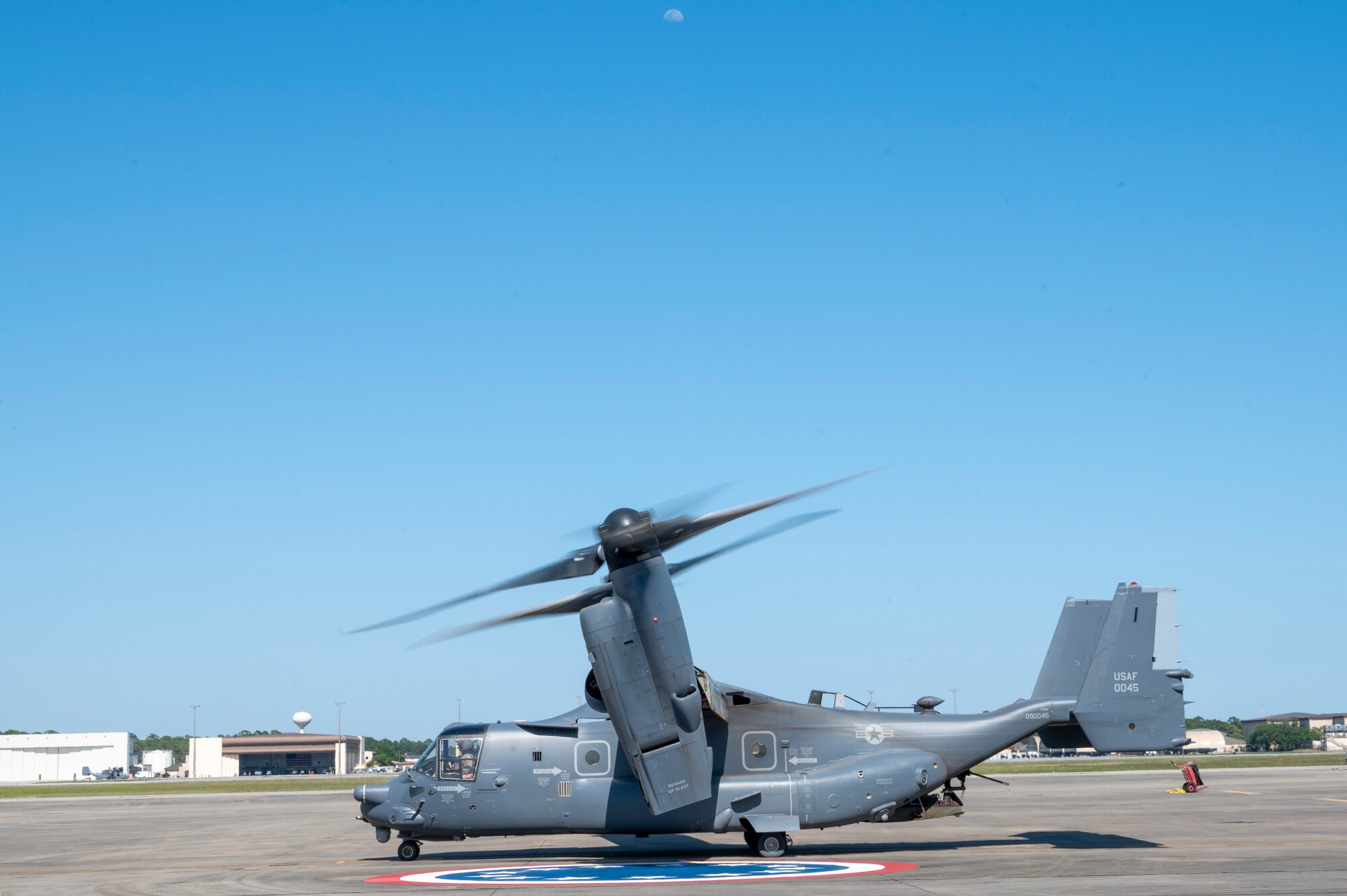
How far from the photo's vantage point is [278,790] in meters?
65.2

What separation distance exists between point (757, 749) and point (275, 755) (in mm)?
130939

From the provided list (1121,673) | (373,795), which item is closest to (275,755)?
(373,795)

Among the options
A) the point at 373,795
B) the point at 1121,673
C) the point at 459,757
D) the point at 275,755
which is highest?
the point at 1121,673

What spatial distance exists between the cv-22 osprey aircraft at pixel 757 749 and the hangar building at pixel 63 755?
112 metres

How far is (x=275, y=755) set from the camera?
13862 cm

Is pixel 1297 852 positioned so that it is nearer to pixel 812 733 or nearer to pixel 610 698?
pixel 812 733

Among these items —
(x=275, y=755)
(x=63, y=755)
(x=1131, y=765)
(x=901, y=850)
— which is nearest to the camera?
(x=901, y=850)

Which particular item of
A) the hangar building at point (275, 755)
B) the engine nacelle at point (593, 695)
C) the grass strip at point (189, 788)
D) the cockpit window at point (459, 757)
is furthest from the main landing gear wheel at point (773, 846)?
the hangar building at point (275, 755)

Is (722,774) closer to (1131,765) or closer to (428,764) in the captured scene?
(428,764)

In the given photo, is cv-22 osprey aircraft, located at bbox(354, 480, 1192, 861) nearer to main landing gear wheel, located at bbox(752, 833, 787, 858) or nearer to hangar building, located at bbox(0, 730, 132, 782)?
main landing gear wheel, located at bbox(752, 833, 787, 858)

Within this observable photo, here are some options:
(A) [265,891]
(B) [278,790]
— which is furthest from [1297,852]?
(B) [278,790]

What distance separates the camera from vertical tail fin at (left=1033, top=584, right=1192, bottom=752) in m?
24.2

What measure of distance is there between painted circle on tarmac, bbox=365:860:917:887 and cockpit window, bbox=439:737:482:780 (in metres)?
1.92

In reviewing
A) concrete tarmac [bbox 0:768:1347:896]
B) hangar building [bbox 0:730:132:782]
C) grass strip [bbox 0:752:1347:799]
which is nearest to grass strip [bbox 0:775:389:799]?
grass strip [bbox 0:752:1347:799]
